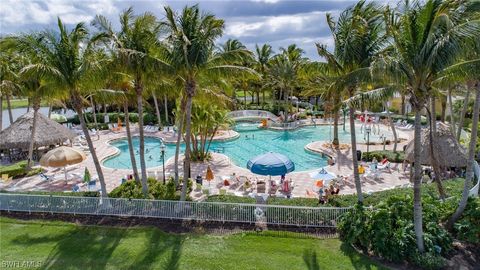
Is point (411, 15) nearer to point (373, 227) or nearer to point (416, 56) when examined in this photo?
point (416, 56)

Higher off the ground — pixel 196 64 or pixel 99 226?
pixel 196 64

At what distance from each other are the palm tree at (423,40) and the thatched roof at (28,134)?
2520 cm

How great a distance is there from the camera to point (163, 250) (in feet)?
43.6

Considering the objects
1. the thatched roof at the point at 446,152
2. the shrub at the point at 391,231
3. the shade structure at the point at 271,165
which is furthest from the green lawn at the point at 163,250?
the thatched roof at the point at 446,152

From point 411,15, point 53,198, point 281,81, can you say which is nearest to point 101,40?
point 53,198

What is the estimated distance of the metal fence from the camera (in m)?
14.5

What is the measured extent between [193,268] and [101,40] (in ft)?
33.1

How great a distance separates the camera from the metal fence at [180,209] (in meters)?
14.5

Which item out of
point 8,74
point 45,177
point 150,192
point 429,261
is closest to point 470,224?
point 429,261

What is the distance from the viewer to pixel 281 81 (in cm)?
4203

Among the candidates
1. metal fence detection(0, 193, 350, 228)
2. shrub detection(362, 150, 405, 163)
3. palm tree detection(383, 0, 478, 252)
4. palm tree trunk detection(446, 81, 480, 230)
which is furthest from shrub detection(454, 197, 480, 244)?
shrub detection(362, 150, 405, 163)

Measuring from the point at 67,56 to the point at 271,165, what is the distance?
33.7 feet

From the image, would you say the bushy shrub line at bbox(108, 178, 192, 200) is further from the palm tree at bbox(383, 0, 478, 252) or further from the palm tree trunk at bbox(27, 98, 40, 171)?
the palm tree at bbox(383, 0, 478, 252)

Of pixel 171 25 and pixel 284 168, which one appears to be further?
pixel 284 168
